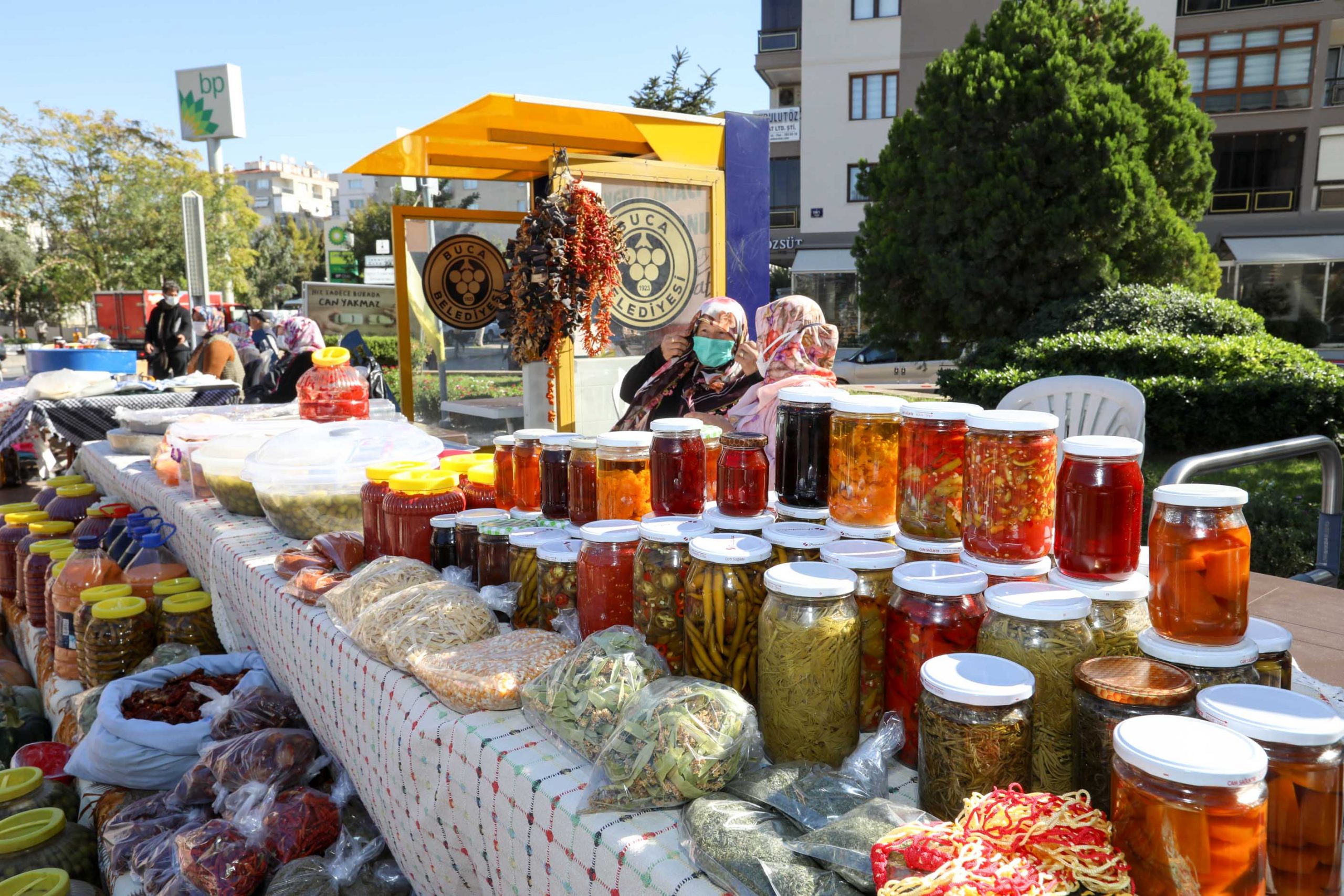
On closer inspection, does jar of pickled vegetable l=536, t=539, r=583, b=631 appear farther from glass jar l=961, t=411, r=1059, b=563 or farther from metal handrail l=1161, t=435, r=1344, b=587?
metal handrail l=1161, t=435, r=1344, b=587

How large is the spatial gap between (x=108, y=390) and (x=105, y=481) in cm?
235

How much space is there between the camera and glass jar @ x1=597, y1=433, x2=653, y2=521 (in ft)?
6.31

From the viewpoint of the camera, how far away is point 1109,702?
1.02m

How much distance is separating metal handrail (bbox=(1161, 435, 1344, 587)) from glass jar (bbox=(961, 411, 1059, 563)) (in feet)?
5.90

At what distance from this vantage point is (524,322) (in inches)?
192

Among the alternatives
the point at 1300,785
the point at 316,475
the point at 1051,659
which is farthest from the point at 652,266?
the point at 1300,785

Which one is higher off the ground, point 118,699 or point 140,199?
point 140,199

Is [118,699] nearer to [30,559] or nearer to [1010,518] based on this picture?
[30,559]

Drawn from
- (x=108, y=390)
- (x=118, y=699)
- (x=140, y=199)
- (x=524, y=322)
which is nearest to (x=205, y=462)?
(x=118, y=699)

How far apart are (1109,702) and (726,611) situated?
24.4 inches

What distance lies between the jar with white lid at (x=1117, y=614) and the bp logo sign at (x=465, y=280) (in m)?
6.04

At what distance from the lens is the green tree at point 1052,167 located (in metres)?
12.2

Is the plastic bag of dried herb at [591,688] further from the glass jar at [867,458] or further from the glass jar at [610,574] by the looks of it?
the glass jar at [867,458]

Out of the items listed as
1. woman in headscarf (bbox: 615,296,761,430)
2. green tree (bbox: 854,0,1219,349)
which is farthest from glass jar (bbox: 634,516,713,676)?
green tree (bbox: 854,0,1219,349)
